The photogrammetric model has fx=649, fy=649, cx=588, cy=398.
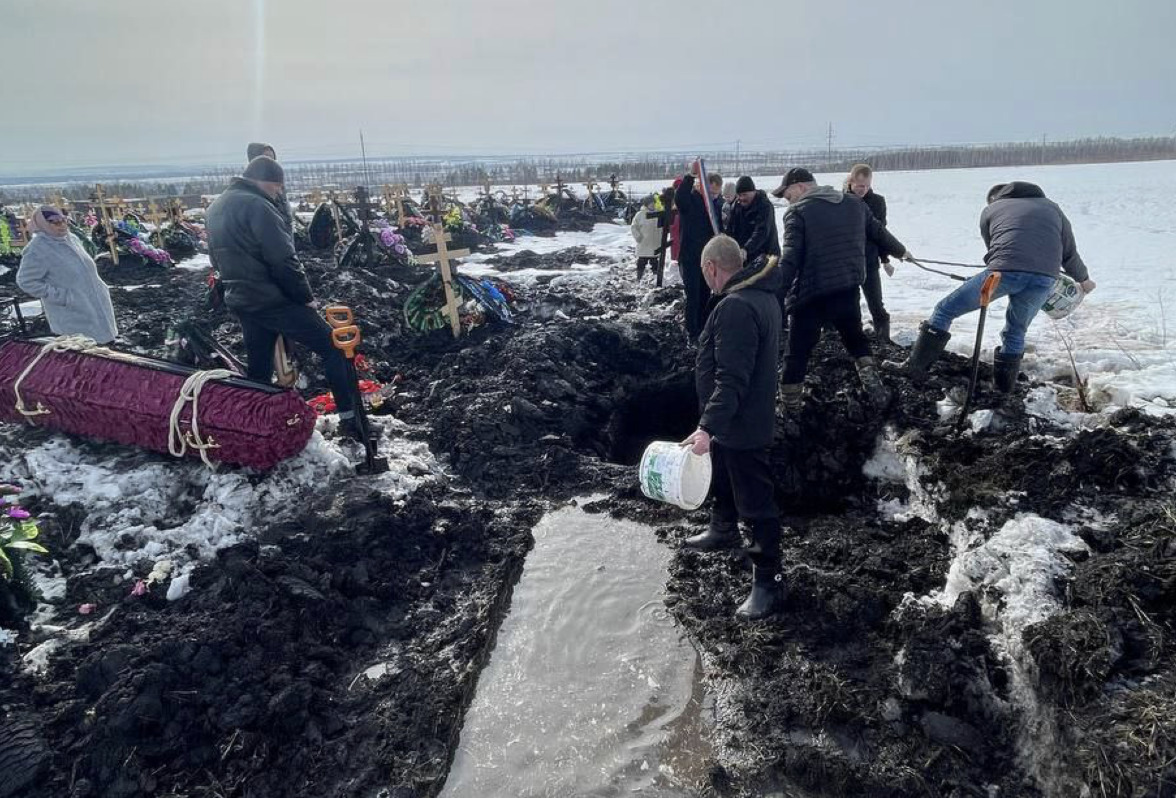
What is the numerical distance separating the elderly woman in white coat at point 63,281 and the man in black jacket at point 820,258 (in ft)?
18.0

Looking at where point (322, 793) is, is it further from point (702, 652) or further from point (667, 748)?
point (702, 652)

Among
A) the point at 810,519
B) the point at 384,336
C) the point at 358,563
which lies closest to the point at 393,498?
the point at 358,563

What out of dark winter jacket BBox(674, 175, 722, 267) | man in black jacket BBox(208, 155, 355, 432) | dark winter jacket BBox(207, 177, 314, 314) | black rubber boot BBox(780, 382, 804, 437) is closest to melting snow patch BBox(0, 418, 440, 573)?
man in black jacket BBox(208, 155, 355, 432)

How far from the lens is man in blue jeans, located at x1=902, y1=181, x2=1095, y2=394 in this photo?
174 inches

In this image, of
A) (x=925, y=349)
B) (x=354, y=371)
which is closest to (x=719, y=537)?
(x=925, y=349)

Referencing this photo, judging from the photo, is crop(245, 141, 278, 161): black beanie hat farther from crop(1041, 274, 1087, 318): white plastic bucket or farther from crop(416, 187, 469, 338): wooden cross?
crop(1041, 274, 1087, 318): white plastic bucket

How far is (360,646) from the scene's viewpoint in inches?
131

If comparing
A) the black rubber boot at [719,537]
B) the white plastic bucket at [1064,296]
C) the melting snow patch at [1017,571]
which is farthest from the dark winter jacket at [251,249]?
the white plastic bucket at [1064,296]

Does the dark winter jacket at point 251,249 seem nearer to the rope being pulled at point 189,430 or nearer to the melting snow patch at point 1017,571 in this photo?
the rope being pulled at point 189,430

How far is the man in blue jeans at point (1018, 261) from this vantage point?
14.5 feet

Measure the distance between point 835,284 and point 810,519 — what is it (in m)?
1.64

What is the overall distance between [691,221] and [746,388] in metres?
4.19

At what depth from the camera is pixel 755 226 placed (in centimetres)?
604

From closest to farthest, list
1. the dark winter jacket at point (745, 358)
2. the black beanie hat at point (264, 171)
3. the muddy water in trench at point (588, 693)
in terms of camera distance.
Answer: the muddy water in trench at point (588, 693) → the dark winter jacket at point (745, 358) → the black beanie hat at point (264, 171)
